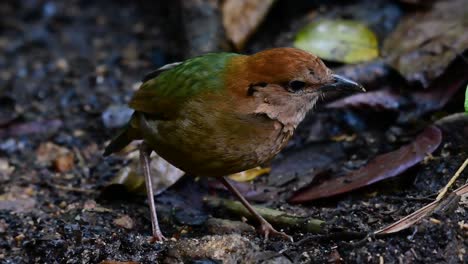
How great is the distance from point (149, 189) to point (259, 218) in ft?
2.23

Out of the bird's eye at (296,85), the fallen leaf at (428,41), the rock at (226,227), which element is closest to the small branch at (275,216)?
the rock at (226,227)

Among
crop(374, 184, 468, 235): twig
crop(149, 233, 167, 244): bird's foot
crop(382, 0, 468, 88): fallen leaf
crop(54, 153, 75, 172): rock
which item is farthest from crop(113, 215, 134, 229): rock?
crop(382, 0, 468, 88): fallen leaf

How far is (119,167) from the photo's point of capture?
16.8ft

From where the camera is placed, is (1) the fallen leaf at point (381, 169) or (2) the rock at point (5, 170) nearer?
(1) the fallen leaf at point (381, 169)

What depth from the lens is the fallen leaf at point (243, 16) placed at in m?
5.97

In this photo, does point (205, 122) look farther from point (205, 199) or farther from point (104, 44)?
point (104, 44)

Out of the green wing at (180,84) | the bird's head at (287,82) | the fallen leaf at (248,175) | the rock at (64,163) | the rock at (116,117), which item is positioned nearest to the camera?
the bird's head at (287,82)

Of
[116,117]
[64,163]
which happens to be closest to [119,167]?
[64,163]

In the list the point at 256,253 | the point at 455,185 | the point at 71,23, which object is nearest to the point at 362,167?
the point at 455,185

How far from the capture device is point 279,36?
6094mm

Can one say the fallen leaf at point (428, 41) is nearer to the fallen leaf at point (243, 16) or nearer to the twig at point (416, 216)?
the fallen leaf at point (243, 16)

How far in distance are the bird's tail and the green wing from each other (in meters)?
0.22

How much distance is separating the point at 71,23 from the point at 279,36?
2471mm

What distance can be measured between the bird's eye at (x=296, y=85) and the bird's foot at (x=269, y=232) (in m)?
0.75
